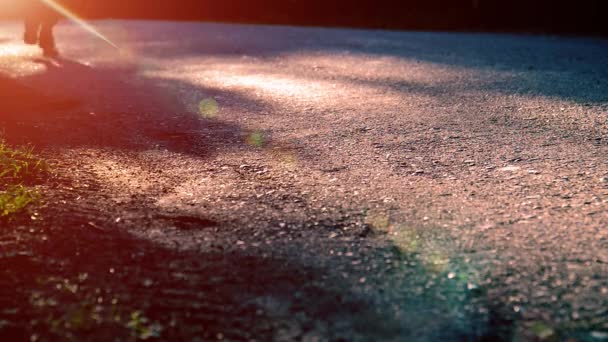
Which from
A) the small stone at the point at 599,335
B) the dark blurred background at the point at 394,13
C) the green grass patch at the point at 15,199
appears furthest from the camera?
the dark blurred background at the point at 394,13

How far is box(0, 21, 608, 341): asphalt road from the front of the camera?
7.02 feet

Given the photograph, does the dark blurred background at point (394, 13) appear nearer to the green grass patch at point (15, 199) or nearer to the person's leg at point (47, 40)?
the person's leg at point (47, 40)

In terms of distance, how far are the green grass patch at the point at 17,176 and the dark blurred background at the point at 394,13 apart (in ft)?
36.1

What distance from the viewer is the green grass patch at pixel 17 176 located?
10.0 feet

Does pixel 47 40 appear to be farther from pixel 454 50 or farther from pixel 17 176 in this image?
pixel 17 176

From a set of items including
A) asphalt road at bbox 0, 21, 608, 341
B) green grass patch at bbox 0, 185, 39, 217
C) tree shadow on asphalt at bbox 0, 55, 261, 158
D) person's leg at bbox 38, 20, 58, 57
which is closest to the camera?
asphalt road at bbox 0, 21, 608, 341

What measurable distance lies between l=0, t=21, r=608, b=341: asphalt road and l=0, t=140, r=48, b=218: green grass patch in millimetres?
99

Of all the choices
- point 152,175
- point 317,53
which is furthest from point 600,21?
point 152,175

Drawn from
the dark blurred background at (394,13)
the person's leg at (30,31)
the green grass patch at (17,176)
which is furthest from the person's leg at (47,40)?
the dark blurred background at (394,13)

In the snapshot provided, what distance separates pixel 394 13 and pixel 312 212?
580 inches

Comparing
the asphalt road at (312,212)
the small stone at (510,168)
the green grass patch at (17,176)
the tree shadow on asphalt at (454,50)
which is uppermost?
the tree shadow on asphalt at (454,50)

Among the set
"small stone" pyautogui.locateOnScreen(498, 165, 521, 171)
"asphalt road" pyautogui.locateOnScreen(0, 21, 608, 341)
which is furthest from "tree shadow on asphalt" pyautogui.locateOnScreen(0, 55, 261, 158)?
"small stone" pyautogui.locateOnScreen(498, 165, 521, 171)

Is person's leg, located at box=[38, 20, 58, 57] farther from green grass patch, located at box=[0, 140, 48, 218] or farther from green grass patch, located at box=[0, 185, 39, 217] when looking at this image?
green grass patch, located at box=[0, 185, 39, 217]

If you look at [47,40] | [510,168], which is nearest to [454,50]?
[47,40]
